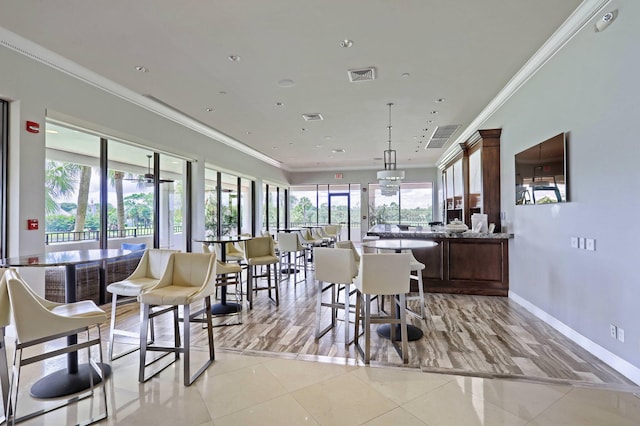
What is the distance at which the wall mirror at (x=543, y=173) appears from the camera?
3432 millimetres

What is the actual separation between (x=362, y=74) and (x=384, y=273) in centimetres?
282

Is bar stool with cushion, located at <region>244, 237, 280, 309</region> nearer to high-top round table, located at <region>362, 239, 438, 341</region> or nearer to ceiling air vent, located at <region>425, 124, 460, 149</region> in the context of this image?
high-top round table, located at <region>362, 239, 438, 341</region>

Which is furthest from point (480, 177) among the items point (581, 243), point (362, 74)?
point (362, 74)

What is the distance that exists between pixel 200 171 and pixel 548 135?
6.33m

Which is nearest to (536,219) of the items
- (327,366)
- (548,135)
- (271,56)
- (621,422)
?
(548,135)

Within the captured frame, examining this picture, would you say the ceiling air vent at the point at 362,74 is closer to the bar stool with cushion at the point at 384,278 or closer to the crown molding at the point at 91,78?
the bar stool with cushion at the point at 384,278

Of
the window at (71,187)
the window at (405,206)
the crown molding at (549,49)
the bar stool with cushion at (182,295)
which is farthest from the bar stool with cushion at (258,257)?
the window at (405,206)

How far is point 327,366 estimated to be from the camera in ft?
9.23

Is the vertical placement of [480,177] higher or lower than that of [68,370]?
higher

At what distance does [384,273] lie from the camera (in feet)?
9.48

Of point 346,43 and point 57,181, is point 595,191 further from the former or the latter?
point 57,181

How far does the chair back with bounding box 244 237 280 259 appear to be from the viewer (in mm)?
4734

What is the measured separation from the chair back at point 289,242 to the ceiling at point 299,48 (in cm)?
233

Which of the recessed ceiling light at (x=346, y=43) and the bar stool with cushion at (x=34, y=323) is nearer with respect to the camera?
the bar stool with cushion at (x=34, y=323)
